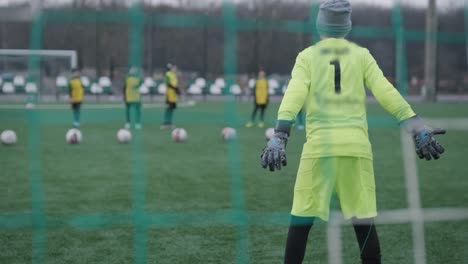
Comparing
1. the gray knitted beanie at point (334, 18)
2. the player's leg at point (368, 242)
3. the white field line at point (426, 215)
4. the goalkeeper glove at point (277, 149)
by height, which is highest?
the gray knitted beanie at point (334, 18)

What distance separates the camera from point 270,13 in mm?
5777

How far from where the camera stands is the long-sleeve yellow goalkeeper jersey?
3.44 metres

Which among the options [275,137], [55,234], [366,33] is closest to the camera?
[275,137]

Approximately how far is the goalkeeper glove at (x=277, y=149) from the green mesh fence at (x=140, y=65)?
814 mm

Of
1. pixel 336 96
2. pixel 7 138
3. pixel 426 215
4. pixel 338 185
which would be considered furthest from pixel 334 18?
pixel 7 138

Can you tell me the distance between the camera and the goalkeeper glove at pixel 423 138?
347cm

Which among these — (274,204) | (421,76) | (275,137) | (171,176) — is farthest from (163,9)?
(421,76)

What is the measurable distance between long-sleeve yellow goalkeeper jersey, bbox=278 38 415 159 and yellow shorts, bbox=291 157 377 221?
0.05 metres

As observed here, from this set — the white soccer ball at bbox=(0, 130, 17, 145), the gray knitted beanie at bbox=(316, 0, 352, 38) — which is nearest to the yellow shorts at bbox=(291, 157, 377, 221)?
the gray knitted beanie at bbox=(316, 0, 352, 38)

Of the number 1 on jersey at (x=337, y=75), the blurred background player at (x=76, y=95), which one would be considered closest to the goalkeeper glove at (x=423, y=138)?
the number 1 on jersey at (x=337, y=75)

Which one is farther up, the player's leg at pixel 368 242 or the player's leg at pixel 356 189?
the player's leg at pixel 356 189

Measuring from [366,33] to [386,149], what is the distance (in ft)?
26.3

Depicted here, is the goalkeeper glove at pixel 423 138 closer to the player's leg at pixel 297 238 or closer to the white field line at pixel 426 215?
the player's leg at pixel 297 238

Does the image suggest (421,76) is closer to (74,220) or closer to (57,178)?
(57,178)
